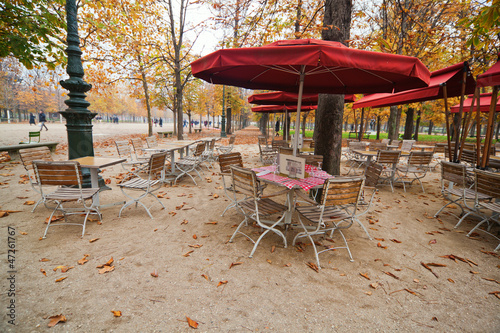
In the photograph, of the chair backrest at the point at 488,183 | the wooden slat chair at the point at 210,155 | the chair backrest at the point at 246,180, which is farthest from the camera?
the wooden slat chair at the point at 210,155

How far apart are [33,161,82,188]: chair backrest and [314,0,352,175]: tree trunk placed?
4.47 meters

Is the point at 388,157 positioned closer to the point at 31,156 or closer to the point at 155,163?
the point at 155,163

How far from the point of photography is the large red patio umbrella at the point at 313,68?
241 cm

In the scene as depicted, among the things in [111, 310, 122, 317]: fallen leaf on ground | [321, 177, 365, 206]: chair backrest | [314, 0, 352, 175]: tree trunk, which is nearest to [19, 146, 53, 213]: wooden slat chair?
[111, 310, 122, 317]: fallen leaf on ground

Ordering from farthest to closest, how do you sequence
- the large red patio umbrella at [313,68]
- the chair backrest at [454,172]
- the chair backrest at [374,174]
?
the chair backrest at [454,172] → the chair backrest at [374,174] → the large red patio umbrella at [313,68]

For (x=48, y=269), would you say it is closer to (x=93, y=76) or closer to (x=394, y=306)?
(x=394, y=306)

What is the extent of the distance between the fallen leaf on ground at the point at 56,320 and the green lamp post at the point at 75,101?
10.4ft

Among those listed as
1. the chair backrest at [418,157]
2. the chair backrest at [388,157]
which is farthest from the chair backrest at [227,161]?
the chair backrest at [418,157]

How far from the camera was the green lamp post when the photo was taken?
438 cm

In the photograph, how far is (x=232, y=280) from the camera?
253 centimetres

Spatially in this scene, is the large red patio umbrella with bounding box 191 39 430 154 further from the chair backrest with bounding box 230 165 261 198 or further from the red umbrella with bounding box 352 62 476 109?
the red umbrella with bounding box 352 62 476 109

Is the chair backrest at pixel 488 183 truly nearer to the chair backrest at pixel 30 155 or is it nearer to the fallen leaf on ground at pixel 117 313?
the fallen leaf on ground at pixel 117 313

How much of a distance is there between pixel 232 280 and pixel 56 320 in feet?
5.17

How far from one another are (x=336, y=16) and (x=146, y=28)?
10.7 meters
